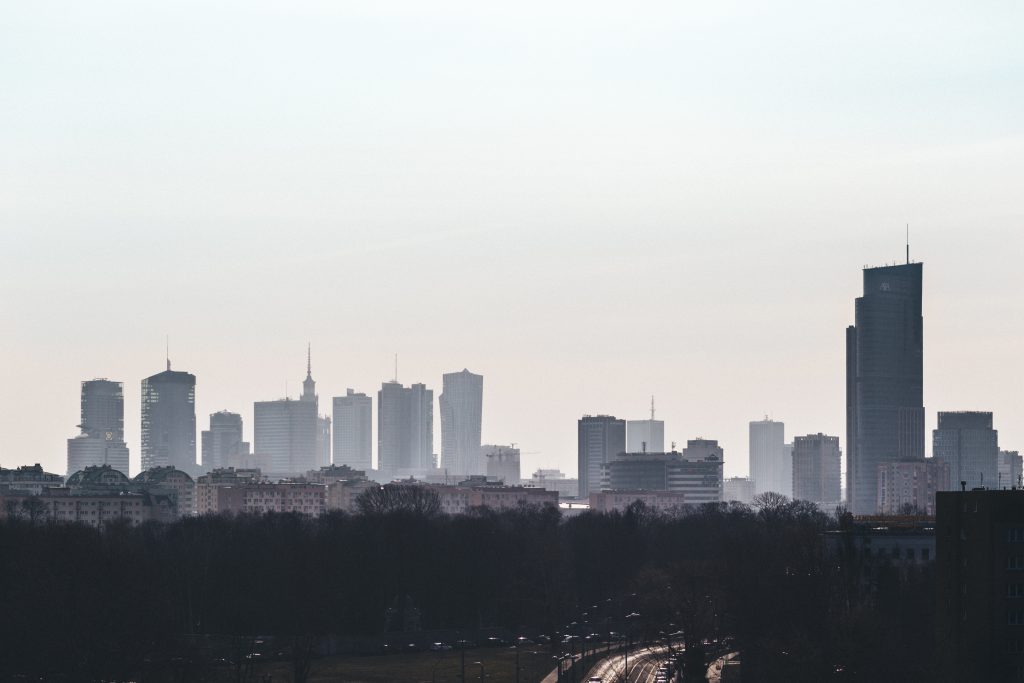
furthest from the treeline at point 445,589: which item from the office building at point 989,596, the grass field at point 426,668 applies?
the office building at point 989,596

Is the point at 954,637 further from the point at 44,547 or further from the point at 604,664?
the point at 44,547

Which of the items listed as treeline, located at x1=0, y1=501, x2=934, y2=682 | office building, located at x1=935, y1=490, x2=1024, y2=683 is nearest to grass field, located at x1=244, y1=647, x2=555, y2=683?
treeline, located at x1=0, y1=501, x2=934, y2=682

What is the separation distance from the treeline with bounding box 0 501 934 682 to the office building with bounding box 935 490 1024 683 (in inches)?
176

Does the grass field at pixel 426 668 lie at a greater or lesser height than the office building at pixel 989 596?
lesser

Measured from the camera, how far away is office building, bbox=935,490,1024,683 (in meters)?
76.8

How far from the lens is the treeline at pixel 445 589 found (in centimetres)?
9500

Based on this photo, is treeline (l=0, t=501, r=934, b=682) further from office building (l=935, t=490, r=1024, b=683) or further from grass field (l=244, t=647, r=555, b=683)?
office building (l=935, t=490, r=1024, b=683)

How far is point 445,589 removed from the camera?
146m

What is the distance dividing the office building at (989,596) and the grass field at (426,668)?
3216cm

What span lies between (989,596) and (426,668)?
148ft

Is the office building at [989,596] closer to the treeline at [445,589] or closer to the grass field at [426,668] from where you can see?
the treeline at [445,589]

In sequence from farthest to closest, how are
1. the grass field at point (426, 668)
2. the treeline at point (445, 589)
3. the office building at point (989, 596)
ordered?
the grass field at point (426, 668) → the treeline at point (445, 589) → the office building at point (989, 596)

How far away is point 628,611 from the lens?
147 meters

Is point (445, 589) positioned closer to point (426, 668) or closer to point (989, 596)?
point (426, 668)
